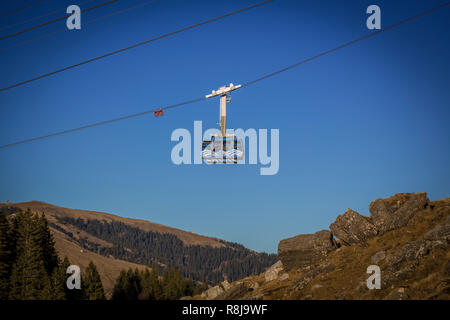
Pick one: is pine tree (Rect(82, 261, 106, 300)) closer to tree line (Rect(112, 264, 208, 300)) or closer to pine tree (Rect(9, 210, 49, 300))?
pine tree (Rect(9, 210, 49, 300))

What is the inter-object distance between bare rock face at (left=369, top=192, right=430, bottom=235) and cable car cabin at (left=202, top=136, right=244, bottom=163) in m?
15.9

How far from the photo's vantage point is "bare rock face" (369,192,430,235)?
4728 centimetres

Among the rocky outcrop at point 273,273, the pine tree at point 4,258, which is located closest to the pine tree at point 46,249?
the pine tree at point 4,258

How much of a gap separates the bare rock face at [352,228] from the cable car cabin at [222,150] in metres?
13.4

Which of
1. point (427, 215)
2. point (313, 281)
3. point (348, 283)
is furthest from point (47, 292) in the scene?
point (427, 215)

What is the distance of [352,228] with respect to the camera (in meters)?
50.7

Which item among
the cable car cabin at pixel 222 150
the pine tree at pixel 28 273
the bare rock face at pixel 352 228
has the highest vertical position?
the cable car cabin at pixel 222 150

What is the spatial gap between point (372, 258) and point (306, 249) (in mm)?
10627

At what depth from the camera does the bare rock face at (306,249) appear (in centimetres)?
5166

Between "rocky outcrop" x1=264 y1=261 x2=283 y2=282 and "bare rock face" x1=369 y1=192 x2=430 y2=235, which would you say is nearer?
"bare rock face" x1=369 y1=192 x2=430 y2=235

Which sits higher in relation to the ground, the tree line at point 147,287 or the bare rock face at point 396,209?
the bare rock face at point 396,209

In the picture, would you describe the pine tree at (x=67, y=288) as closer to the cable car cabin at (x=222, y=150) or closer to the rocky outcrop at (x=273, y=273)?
the rocky outcrop at (x=273, y=273)

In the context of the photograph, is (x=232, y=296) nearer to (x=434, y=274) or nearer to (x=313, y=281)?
(x=313, y=281)

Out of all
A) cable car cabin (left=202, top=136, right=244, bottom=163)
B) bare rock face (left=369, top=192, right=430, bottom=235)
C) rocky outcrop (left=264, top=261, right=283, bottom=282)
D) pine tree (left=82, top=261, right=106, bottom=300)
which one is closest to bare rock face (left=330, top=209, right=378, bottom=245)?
bare rock face (left=369, top=192, right=430, bottom=235)
